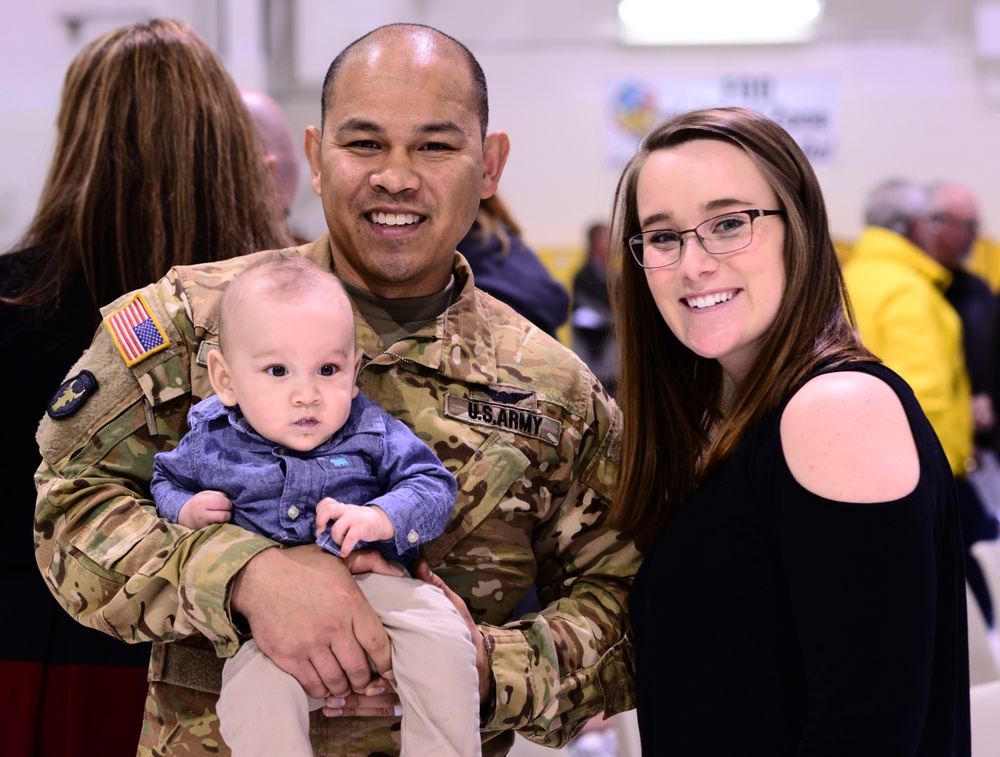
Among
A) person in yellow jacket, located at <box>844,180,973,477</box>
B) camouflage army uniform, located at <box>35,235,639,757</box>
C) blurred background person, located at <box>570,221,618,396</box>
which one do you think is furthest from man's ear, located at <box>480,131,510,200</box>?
blurred background person, located at <box>570,221,618,396</box>

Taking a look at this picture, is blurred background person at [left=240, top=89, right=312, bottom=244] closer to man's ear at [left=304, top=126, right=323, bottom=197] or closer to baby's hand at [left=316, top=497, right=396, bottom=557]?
man's ear at [left=304, top=126, right=323, bottom=197]

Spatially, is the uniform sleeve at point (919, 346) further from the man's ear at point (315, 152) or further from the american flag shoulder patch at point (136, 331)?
the american flag shoulder patch at point (136, 331)

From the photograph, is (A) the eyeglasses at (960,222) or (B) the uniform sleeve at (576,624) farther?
(A) the eyeglasses at (960,222)

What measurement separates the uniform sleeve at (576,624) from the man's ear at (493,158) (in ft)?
1.44

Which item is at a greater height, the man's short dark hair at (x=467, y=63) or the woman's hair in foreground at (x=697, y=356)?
the man's short dark hair at (x=467, y=63)

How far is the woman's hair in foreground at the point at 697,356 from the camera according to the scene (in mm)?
1741

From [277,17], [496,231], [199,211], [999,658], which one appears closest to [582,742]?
[999,658]

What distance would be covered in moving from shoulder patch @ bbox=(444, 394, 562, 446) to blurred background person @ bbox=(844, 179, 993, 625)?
3.16 m

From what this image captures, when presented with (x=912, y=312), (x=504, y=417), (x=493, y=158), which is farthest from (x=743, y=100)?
(x=504, y=417)

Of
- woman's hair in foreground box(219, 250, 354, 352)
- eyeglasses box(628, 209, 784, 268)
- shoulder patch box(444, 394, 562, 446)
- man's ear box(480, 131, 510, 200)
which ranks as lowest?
shoulder patch box(444, 394, 562, 446)

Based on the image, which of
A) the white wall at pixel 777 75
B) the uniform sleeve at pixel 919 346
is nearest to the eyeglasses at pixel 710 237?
the uniform sleeve at pixel 919 346

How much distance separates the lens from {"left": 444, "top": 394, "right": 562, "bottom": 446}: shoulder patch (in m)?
2.03

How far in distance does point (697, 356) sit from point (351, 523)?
29.7 inches

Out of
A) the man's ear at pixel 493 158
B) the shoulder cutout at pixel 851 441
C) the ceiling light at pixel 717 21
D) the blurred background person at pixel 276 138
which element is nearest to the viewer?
the shoulder cutout at pixel 851 441
